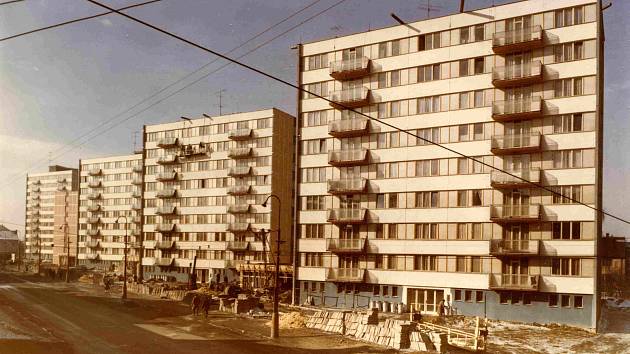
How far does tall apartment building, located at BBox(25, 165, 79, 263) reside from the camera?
17004cm

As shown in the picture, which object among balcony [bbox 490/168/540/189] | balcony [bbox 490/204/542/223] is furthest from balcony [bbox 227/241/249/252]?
balcony [bbox 490/168/540/189]

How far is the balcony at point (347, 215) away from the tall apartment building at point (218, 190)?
1993 centimetres

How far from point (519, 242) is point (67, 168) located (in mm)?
165311

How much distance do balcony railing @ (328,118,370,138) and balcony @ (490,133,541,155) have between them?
13.7 m

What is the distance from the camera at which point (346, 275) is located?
58.6 meters

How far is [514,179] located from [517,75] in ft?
31.1

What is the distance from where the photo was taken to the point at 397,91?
5750 centimetres

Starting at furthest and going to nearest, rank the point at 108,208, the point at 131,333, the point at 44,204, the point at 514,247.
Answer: the point at 44,204, the point at 108,208, the point at 514,247, the point at 131,333

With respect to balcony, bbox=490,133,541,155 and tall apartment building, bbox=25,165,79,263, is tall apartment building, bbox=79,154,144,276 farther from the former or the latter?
balcony, bbox=490,133,541,155

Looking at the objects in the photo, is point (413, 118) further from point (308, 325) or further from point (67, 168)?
point (67, 168)

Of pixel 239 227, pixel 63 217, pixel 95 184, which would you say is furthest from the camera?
pixel 63 217

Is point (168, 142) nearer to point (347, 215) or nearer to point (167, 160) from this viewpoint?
point (167, 160)

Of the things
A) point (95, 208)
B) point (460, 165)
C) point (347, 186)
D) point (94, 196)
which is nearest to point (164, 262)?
point (95, 208)

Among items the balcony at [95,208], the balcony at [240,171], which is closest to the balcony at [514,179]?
the balcony at [240,171]
